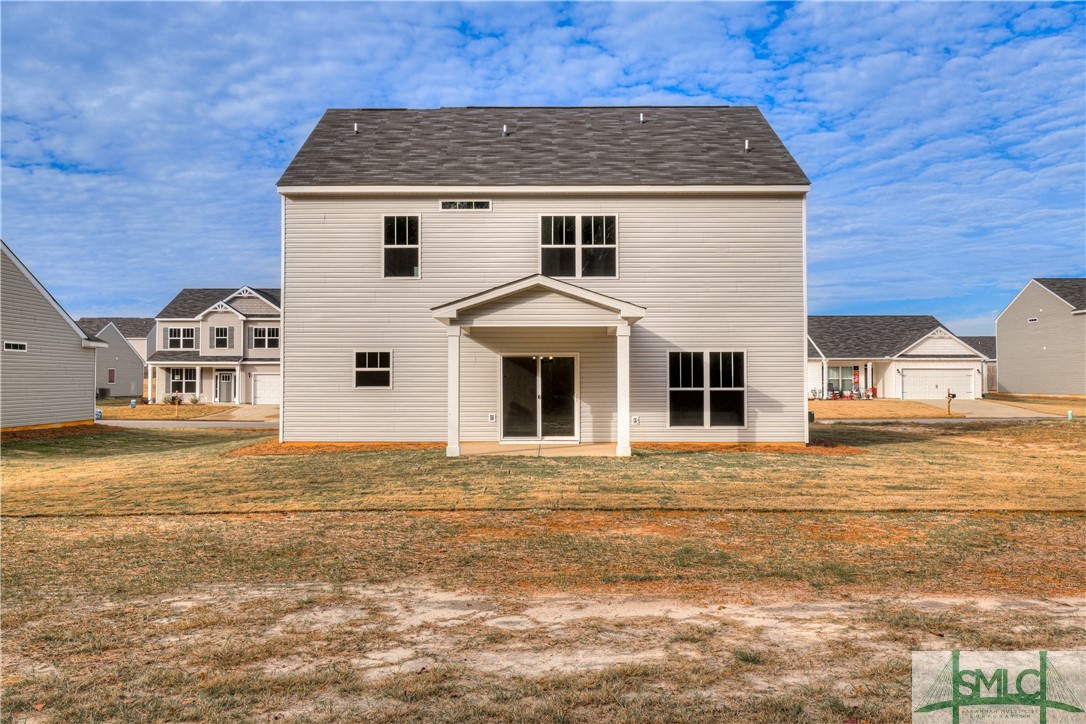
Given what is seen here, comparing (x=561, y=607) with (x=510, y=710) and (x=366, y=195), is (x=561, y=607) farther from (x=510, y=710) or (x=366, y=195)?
(x=366, y=195)

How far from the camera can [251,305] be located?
40.8m

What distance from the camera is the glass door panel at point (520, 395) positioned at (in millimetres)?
16531

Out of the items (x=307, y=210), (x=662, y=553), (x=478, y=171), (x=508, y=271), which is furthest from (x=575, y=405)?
(x=662, y=553)

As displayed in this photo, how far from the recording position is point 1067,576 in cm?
595

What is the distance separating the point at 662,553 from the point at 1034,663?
125 inches

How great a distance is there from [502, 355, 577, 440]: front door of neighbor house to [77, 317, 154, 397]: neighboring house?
156 ft

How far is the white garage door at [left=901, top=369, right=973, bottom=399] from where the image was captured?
40594 millimetres

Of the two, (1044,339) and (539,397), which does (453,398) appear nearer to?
(539,397)

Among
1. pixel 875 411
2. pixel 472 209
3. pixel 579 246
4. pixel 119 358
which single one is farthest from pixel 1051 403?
pixel 119 358

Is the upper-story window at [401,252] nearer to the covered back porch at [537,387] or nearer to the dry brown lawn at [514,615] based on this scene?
the covered back porch at [537,387]

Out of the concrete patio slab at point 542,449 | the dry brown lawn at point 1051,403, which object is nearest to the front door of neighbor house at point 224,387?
the concrete patio slab at point 542,449

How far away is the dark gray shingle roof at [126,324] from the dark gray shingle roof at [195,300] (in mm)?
18007

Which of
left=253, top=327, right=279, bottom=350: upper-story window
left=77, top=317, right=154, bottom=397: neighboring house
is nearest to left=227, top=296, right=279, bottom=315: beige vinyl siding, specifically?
left=253, top=327, right=279, bottom=350: upper-story window

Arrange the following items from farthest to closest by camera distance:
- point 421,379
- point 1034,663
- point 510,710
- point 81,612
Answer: point 421,379
point 81,612
point 1034,663
point 510,710
